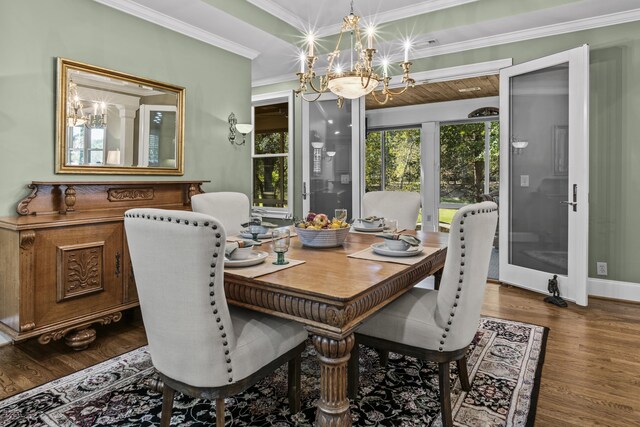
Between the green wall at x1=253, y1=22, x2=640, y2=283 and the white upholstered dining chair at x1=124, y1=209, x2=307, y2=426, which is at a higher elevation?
the green wall at x1=253, y1=22, x2=640, y2=283

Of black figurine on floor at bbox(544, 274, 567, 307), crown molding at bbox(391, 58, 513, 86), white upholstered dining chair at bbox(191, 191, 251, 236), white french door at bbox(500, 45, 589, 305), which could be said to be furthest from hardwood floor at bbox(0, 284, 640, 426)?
crown molding at bbox(391, 58, 513, 86)

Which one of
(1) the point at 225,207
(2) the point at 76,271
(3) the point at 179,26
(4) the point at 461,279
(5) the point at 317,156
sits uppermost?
(3) the point at 179,26

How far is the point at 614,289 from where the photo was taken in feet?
11.9

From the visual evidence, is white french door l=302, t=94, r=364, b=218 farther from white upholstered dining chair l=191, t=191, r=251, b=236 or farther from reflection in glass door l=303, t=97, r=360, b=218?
white upholstered dining chair l=191, t=191, r=251, b=236

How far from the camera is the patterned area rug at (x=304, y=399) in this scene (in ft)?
5.86

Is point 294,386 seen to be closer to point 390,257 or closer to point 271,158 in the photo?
point 390,257

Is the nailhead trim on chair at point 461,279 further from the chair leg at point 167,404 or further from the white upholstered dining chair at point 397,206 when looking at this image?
the white upholstered dining chair at point 397,206

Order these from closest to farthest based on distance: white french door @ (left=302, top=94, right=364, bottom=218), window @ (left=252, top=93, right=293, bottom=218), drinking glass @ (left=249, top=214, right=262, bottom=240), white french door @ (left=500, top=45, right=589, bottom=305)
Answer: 1. drinking glass @ (left=249, top=214, right=262, bottom=240)
2. white french door @ (left=500, top=45, right=589, bottom=305)
3. white french door @ (left=302, top=94, right=364, bottom=218)
4. window @ (left=252, top=93, right=293, bottom=218)

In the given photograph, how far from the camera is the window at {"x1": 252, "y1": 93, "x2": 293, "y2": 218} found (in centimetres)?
577

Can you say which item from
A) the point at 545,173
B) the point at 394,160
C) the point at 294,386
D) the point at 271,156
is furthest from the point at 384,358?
the point at 394,160

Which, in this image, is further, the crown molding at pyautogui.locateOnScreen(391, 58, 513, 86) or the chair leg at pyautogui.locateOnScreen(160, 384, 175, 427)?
the crown molding at pyautogui.locateOnScreen(391, 58, 513, 86)

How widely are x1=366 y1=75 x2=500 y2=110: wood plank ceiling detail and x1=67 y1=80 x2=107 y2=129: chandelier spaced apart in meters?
3.80

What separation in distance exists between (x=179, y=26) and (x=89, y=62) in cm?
97

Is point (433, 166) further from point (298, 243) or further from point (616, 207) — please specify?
point (298, 243)
